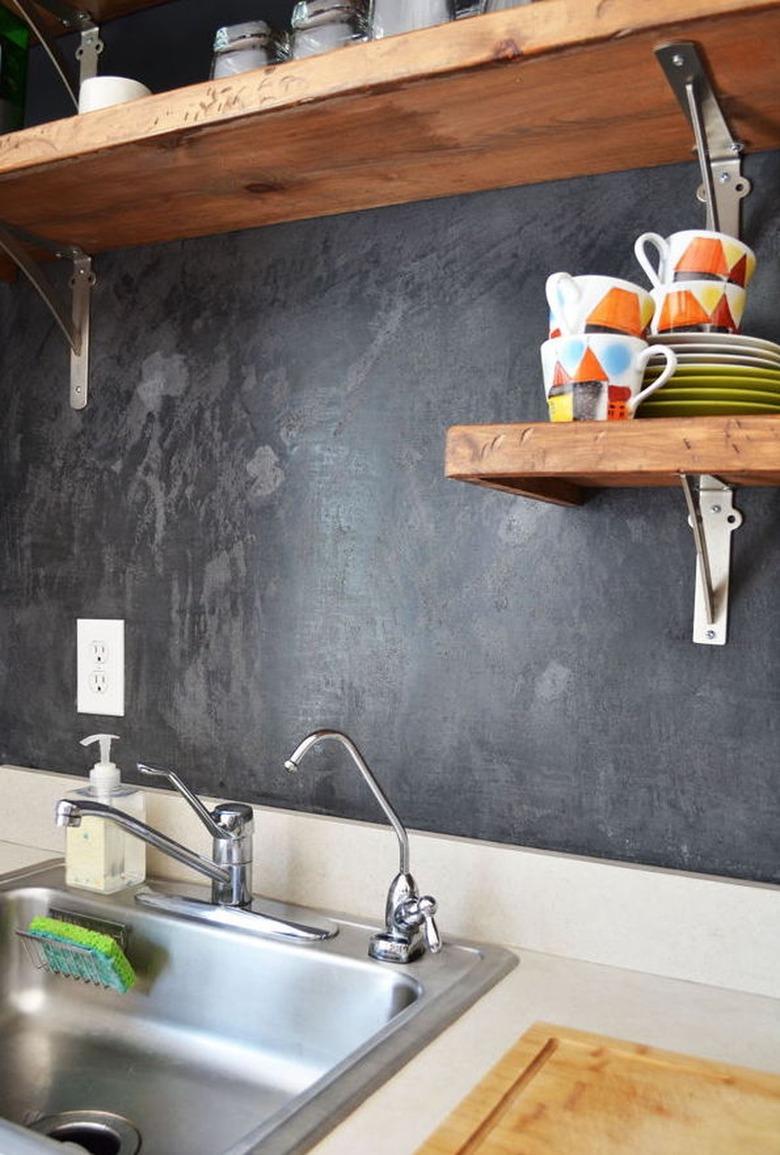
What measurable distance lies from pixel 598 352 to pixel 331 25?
513 millimetres

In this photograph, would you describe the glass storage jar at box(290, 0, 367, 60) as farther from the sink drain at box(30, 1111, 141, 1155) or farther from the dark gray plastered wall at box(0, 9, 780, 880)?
the sink drain at box(30, 1111, 141, 1155)

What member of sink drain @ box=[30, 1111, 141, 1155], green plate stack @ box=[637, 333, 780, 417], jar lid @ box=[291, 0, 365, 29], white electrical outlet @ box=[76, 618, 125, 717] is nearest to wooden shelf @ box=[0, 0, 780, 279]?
jar lid @ box=[291, 0, 365, 29]

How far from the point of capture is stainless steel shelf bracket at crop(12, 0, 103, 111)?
1.45 meters

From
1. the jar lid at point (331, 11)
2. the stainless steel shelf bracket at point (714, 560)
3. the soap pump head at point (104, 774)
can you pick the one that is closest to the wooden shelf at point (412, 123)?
the jar lid at point (331, 11)

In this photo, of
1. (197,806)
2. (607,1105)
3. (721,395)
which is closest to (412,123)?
(721,395)

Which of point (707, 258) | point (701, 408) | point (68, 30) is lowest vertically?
point (701, 408)

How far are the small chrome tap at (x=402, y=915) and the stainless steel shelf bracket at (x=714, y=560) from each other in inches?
15.7

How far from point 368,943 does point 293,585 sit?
476mm

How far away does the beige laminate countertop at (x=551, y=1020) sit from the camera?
82 cm

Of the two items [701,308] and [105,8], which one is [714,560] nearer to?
[701,308]

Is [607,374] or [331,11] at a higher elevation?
[331,11]

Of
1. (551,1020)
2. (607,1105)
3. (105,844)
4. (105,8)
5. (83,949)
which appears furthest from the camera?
(105,8)

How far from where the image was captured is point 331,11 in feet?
3.61

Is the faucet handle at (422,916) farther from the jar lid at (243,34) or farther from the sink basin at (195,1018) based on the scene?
the jar lid at (243,34)
